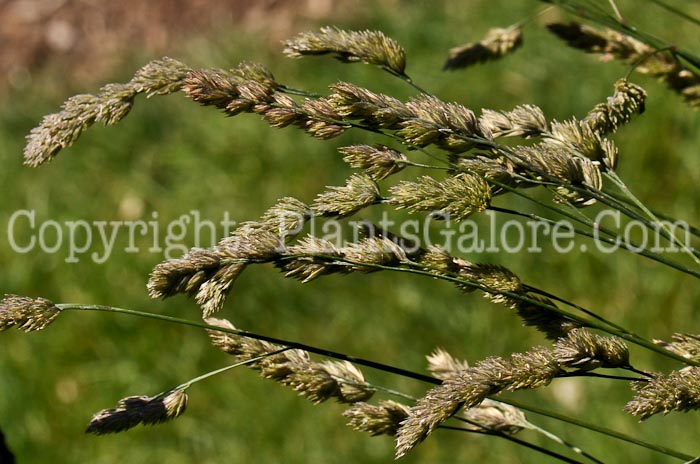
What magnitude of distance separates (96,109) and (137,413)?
37 cm

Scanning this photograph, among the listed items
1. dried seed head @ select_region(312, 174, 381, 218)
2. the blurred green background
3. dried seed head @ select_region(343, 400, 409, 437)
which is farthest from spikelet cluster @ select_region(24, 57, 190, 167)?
the blurred green background

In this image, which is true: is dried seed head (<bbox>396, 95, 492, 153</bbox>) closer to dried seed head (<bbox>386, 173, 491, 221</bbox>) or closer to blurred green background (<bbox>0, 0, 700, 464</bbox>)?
dried seed head (<bbox>386, 173, 491, 221</bbox>)

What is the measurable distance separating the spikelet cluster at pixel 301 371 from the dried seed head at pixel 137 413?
0.11 meters

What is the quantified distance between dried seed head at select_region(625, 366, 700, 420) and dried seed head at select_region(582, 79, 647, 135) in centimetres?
36

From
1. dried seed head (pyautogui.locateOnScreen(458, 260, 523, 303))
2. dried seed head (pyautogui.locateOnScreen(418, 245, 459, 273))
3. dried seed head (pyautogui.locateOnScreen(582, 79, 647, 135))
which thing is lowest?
dried seed head (pyautogui.locateOnScreen(458, 260, 523, 303))

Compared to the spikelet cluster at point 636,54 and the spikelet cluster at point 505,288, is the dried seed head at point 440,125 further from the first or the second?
the spikelet cluster at point 636,54

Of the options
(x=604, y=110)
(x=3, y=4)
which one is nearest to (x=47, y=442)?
(x=604, y=110)

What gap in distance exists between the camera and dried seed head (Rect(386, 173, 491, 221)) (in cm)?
107

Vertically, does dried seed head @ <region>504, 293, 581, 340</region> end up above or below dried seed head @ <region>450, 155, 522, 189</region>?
below

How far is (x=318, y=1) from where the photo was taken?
429 centimetres

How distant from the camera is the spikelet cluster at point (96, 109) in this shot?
1.15 m

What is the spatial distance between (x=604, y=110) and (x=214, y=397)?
195cm

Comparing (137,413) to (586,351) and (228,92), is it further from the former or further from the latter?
(586,351)

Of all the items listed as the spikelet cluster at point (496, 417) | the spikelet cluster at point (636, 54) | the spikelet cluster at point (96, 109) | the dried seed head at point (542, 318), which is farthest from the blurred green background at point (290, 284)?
the spikelet cluster at point (96, 109)
